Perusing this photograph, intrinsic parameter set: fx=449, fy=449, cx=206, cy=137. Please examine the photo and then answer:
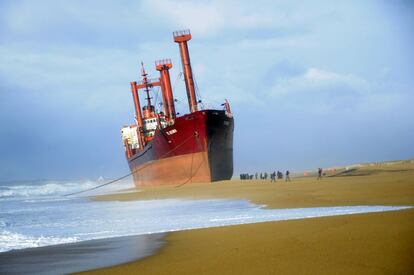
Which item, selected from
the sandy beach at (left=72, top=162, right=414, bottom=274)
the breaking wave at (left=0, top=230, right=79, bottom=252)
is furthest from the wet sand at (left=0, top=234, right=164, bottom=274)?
the breaking wave at (left=0, top=230, right=79, bottom=252)

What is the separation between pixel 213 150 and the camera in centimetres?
3597

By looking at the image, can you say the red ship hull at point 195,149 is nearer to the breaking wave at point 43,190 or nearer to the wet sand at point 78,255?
the breaking wave at point 43,190

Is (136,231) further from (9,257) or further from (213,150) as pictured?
(213,150)

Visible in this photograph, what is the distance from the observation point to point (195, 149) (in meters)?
35.7

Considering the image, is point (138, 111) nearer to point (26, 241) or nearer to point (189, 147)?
point (189, 147)

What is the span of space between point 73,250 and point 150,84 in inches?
1727

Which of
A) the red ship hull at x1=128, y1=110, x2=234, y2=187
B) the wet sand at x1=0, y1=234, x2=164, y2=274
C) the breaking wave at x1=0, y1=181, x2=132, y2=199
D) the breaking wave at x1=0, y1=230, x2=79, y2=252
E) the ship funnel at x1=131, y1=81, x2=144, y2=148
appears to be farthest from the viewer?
the breaking wave at x1=0, y1=181, x2=132, y2=199

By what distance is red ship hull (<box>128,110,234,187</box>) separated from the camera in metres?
35.4

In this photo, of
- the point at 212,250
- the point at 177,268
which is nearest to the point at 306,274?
the point at 177,268

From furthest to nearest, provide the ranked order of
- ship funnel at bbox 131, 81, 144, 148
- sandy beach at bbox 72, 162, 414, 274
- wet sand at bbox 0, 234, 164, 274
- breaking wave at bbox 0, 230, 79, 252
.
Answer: ship funnel at bbox 131, 81, 144, 148
breaking wave at bbox 0, 230, 79, 252
wet sand at bbox 0, 234, 164, 274
sandy beach at bbox 72, 162, 414, 274

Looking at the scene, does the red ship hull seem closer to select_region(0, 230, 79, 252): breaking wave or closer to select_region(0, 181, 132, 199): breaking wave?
select_region(0, 181, 132, 199): breaking wave

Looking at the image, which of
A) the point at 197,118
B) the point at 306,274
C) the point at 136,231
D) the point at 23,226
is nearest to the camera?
the point at 306,274

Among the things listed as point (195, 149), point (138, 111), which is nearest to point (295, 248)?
point (195, 149)

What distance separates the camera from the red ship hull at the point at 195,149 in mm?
35438
